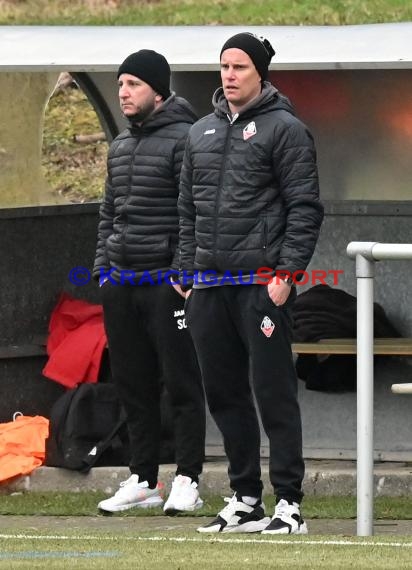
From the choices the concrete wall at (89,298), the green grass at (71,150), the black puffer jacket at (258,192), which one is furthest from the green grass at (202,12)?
the black puffer jacket at (258,192)

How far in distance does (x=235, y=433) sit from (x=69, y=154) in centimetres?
1163

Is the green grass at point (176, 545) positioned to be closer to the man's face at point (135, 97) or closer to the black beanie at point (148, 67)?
the man's face at point (135, 97)

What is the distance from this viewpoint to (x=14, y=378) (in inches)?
364

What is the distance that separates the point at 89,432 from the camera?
863 cm

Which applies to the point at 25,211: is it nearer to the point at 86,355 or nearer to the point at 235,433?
the point at 86,355

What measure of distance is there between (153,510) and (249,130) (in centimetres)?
189

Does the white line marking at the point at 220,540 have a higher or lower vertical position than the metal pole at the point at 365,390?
lower

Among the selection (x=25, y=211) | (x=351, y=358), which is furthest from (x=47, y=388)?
(x=351, y=358)

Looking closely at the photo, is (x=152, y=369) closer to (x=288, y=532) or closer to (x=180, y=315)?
(x=180, y=315)

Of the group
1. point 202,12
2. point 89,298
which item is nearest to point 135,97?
point 89,298

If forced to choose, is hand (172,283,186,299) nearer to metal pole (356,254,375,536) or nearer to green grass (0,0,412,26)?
metal pole (356,254,375,536)

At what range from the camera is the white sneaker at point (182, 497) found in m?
7.77

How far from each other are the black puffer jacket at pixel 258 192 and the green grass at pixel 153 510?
1386mm

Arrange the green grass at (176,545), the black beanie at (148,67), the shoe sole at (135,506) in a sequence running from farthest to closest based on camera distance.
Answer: the shoe sole at (135,506) → the black beanie at (148,67) → the green grass at (176,545)
